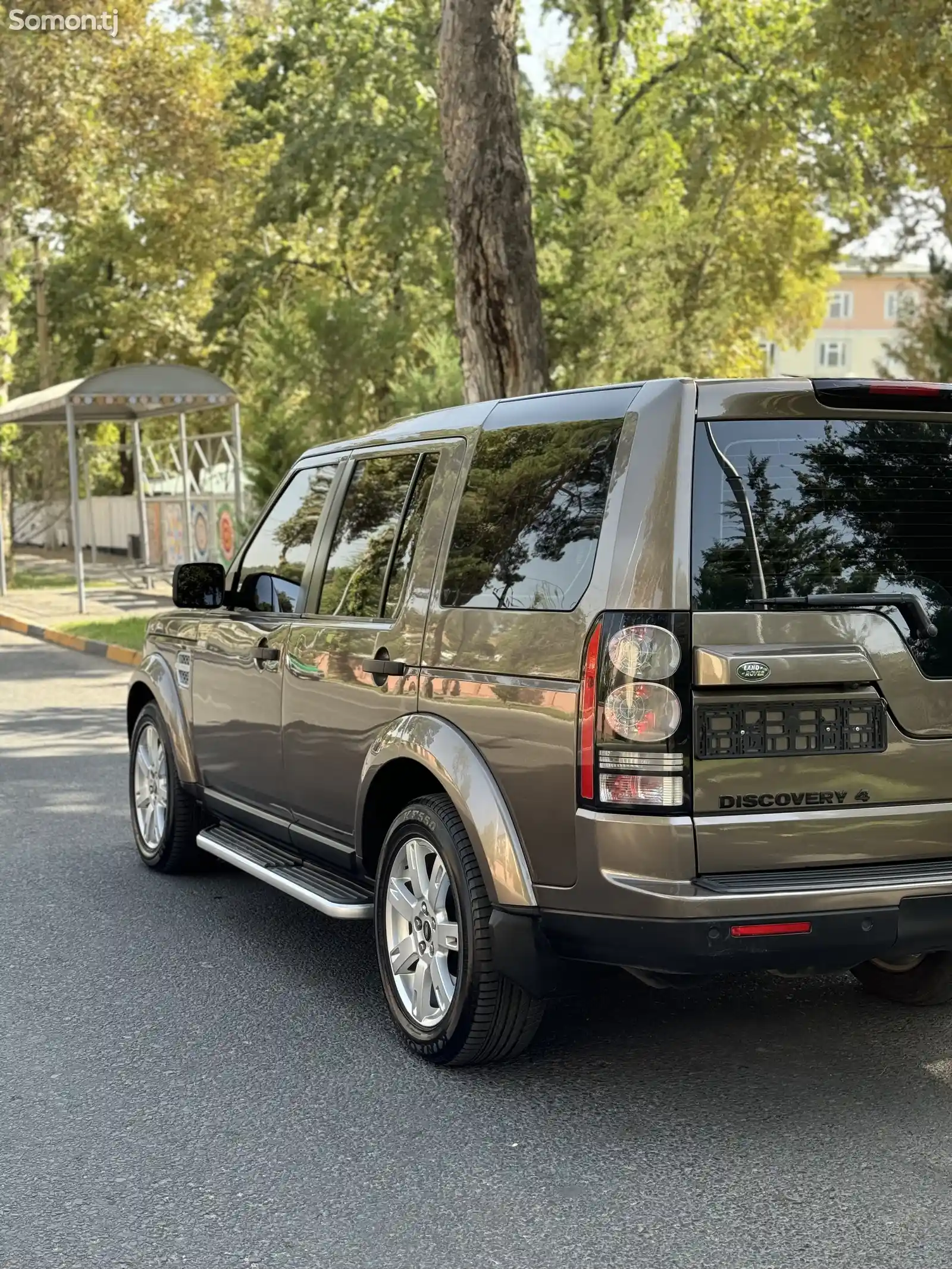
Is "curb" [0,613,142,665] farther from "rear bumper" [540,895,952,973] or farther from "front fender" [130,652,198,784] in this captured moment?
"rear bumper" [540,895,952,973]

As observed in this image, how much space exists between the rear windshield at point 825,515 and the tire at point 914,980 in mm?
1276

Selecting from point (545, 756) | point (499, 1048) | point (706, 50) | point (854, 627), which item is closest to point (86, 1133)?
point (499, 1048)

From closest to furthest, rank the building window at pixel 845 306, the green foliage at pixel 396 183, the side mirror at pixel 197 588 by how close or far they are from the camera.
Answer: the side mirror at pixel 197 588 → the green foliage at pixel 396 183 → the building window at pixel 845 306

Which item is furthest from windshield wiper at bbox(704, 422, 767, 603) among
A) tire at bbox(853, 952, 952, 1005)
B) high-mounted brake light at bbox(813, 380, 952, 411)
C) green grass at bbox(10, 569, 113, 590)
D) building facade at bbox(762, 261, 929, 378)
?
building facade at bbox(762, 261, 929, 378)

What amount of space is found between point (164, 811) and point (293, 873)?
169 cm

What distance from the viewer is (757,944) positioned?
3.77m

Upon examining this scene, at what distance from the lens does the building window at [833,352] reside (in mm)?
98125

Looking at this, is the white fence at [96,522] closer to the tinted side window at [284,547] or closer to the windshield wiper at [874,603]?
the tinted side window at [284,547]

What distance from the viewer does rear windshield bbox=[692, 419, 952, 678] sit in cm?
385

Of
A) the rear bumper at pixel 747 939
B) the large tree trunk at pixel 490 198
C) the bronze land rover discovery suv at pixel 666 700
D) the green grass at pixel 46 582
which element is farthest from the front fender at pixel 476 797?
the green grass at pixel 46 582

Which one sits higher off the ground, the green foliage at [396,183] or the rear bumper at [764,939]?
the green foliage at [396,183]

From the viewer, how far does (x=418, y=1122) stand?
402cm

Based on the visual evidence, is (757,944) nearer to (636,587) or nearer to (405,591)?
(636,587)

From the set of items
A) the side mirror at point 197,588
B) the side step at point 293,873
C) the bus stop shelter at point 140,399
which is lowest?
the side step at point 293,873
